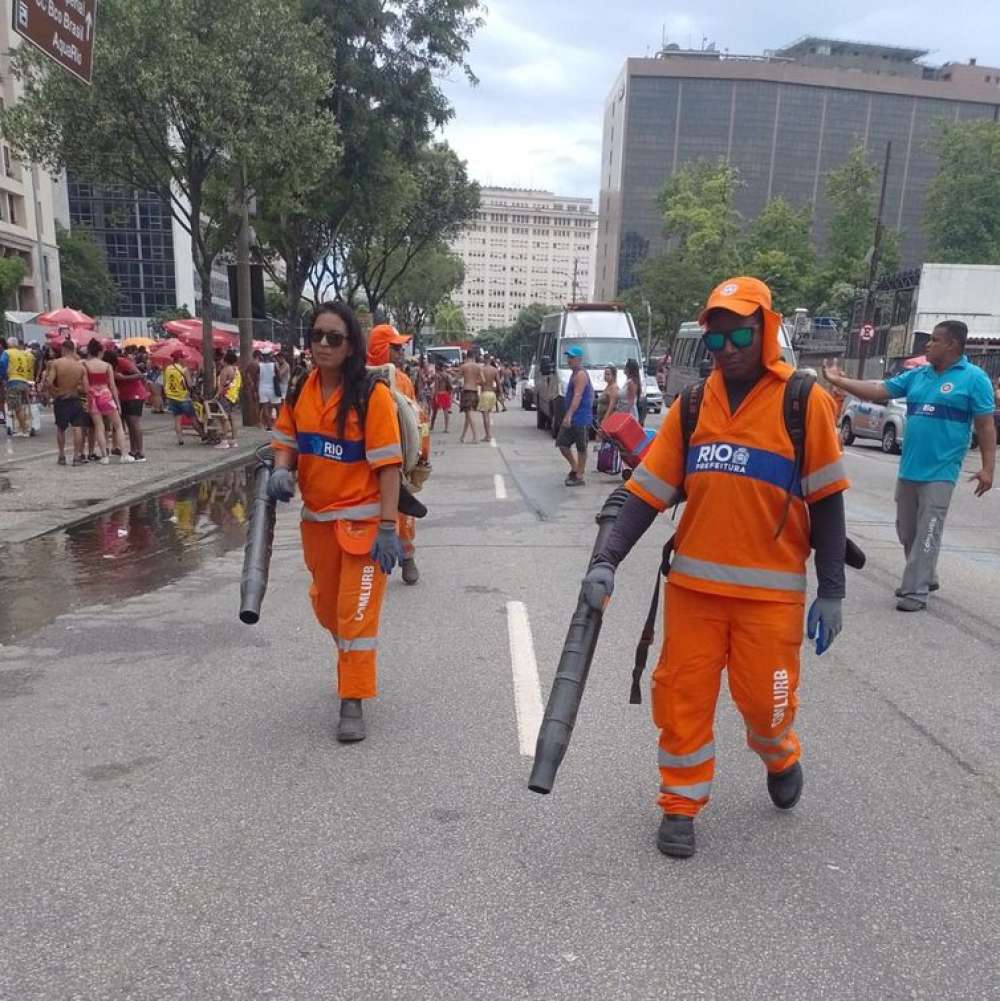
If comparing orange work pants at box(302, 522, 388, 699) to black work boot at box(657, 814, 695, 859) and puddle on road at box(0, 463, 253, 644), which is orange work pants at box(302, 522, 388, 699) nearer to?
black work boot at box(657, 814, 695, 859)

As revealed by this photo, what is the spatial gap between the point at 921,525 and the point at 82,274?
206ft

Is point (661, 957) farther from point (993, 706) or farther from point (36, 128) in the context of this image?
point (36, 128)

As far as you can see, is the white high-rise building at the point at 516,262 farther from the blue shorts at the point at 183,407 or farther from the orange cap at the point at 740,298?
the orange cap at the point at 740,298

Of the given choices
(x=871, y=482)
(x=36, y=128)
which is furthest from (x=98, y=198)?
(x=871, y=482)

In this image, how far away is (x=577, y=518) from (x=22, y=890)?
281 inches

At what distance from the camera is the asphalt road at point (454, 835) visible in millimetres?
2307

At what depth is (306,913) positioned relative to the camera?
2523 millimetres

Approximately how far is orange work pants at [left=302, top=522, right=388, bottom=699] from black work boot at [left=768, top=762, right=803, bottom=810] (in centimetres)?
173

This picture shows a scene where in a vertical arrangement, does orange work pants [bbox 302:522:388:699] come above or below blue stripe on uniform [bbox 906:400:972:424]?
below

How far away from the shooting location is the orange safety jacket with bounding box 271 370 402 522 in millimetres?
3598

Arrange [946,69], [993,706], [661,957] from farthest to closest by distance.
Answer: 1. [946,69]
2. [993,706]
3. [661,957]

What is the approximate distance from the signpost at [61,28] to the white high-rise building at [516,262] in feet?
597

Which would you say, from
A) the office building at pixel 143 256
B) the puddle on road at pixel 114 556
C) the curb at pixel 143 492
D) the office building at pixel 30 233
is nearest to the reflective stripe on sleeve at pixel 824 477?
the puddle on road at pixel 114 556

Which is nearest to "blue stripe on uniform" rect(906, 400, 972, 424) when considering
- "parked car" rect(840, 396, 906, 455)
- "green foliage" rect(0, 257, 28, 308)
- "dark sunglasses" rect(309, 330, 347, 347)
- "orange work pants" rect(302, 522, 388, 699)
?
"orange work pants" rect(302, 522, 388, 699)
